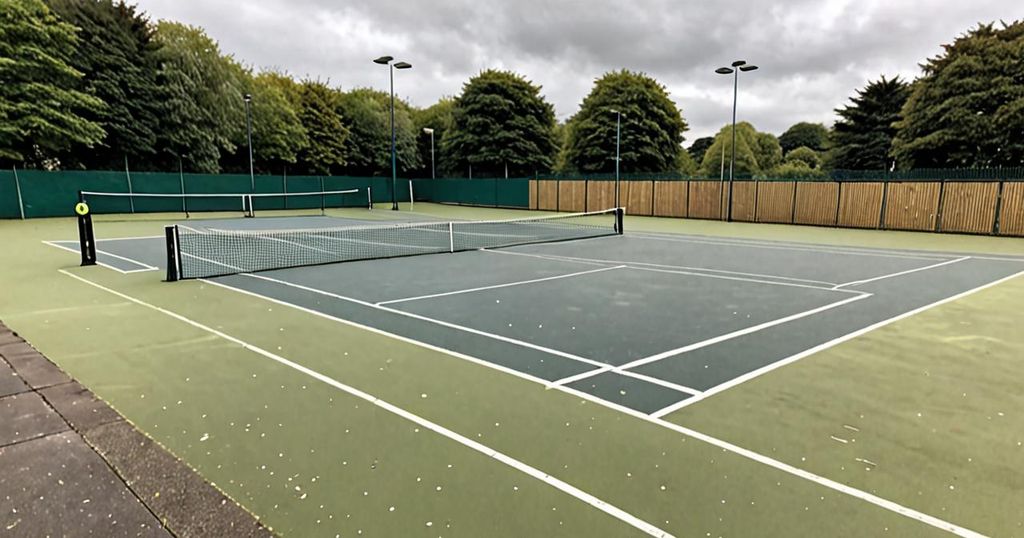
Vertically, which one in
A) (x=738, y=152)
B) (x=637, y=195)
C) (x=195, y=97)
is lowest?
(x=637, y=195)

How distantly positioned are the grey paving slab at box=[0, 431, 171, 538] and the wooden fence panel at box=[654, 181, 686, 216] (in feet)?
99.2

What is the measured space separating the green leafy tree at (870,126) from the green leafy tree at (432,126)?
3659 centimetres

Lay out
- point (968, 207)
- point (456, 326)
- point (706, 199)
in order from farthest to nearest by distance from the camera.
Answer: point (706, 199) → point (968, 207) → point (456, 326)

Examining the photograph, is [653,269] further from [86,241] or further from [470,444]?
[86,241]

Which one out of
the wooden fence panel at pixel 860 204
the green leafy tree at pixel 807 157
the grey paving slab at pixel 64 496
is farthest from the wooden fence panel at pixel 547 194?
the green leafy tree at pixel 807 157

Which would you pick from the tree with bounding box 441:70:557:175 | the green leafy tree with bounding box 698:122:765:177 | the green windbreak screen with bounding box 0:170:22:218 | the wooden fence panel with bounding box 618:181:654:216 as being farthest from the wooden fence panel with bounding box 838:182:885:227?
the green windbreak screen with bounding box 0:170:22:218

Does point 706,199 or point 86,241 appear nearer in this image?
point 86,241

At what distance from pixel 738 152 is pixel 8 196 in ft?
198

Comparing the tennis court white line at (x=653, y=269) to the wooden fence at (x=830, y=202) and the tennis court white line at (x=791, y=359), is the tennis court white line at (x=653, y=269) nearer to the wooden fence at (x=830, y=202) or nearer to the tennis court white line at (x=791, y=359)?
the tennis court white line at (x=791, y=359)

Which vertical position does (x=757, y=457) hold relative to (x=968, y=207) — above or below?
below

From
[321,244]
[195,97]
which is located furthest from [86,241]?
[195,97]

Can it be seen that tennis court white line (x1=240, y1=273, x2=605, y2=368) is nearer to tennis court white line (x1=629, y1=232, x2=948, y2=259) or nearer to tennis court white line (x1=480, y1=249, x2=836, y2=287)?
tennis court white line (x1=480, y1=249, x2=836, y2=287)

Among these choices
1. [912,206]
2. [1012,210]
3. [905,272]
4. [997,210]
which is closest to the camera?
[905,272]

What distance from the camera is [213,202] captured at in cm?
3469
